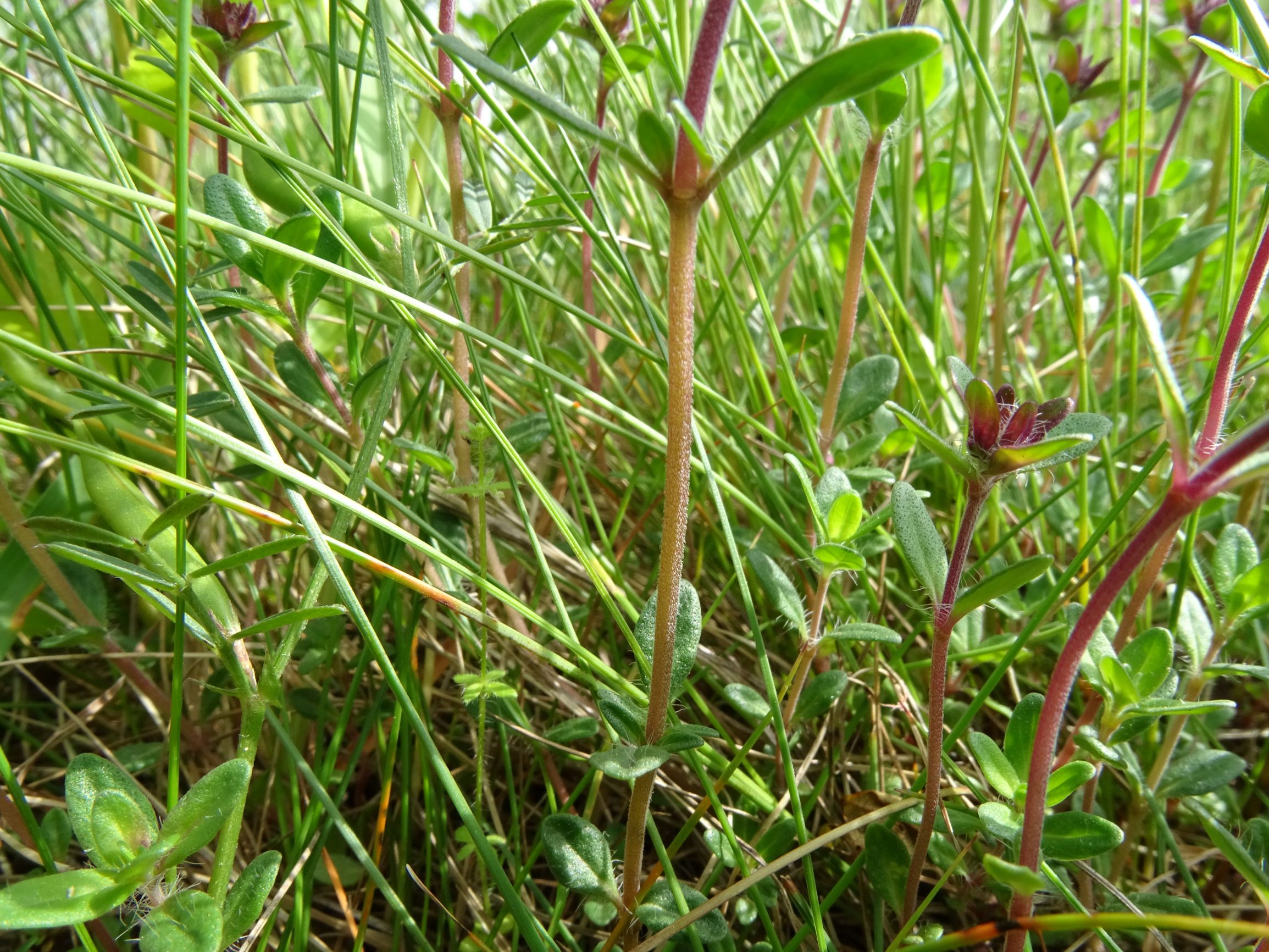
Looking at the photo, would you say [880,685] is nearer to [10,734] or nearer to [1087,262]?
[10,734]

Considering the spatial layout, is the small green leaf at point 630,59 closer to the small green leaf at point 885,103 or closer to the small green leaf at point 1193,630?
the small green leaf at point 885,103

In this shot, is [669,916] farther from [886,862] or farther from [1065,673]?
[1065,673]

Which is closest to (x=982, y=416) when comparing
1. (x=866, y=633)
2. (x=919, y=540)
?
(x=919, y=540)

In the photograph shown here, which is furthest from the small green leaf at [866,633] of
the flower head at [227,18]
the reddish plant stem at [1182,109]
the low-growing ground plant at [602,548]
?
the reddish plant stem at [1182,109]

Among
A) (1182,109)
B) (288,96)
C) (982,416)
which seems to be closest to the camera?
(982,416)

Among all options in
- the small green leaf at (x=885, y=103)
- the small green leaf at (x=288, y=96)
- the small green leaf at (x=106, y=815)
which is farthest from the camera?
the small green leaf at (x=288, y=96)

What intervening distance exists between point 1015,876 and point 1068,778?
0.14 metres

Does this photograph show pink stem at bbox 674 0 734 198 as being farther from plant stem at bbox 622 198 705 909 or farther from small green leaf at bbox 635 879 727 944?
small green leaf at bbox 635 879 727 944

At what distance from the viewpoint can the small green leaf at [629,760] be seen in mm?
575

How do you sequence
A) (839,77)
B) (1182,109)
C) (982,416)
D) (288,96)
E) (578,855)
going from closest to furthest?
1. (839,77)
2. (982,416)
3. (578,855)
4. (288,96)
5. (1182,109)

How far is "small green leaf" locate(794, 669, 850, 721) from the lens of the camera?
0.80 metres

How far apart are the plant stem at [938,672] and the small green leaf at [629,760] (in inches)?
8.0

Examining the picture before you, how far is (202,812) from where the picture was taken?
0.54 m

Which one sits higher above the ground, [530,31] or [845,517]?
[530,31]
